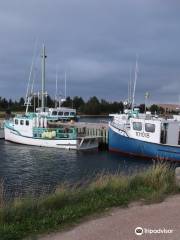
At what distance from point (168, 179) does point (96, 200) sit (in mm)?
2783

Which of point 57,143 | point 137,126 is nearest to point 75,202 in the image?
point 137,126

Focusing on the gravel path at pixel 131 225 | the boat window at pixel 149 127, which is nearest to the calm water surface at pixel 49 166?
the boat window at pixel 149 127

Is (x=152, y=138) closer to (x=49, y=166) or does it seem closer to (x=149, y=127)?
(x=149, y=127)

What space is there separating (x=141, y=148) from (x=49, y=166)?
9113 mm

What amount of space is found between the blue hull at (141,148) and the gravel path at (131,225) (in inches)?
919

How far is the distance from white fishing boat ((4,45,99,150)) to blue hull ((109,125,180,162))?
364 cm

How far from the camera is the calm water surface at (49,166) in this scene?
72.9 ft

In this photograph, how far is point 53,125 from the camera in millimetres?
46812

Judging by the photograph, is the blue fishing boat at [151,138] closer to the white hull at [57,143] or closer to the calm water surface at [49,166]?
the calm water surface at [49,166]

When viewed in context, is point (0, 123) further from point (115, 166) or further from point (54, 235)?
point (54, 235)

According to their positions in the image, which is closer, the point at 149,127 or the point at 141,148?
the point at 149,127

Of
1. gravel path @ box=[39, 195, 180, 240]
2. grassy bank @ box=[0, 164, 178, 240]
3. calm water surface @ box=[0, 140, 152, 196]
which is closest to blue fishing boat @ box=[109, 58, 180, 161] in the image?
calm water surface @ box=[0, 140, 152, 196]

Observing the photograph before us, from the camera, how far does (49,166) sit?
29.3m

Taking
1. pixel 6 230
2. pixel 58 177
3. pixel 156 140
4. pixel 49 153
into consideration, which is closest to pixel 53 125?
pixel 49 153
